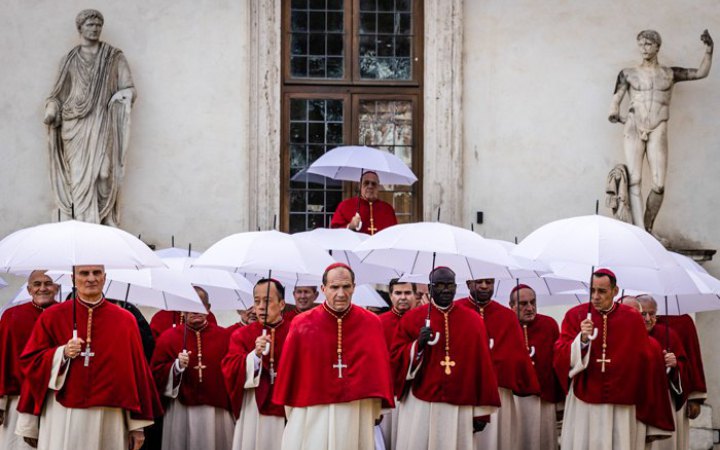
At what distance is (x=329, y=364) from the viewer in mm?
10594

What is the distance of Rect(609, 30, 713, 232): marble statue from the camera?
55.6ft

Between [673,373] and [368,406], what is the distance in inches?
133

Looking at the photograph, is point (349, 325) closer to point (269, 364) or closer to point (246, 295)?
point (269, 364)

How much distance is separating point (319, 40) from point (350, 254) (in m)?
4.53

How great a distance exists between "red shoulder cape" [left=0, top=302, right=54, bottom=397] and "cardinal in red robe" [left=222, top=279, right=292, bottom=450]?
1.51 metres

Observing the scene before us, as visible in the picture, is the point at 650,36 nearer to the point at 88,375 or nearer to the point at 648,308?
the point at 648,308

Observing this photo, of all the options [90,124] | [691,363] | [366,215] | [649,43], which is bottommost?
[691,363]

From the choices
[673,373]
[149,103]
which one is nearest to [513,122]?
[149,103]

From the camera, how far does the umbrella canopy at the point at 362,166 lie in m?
15.1

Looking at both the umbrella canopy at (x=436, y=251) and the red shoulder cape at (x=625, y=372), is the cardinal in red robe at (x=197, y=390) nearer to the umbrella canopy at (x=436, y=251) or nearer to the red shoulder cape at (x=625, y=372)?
the umbrella canopy at (x=436, y=251)

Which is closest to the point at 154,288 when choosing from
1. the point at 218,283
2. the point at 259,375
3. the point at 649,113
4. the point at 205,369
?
the point at 218,283

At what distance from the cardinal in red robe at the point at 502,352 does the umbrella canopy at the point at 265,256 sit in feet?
4.77

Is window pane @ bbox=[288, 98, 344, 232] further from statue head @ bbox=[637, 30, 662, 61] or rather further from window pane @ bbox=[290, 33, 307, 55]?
statue head @ bbox=[637, 30, 662, 61]

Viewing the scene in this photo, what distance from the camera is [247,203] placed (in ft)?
55.9
